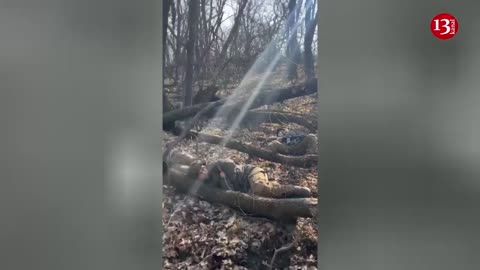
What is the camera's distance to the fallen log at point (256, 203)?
73.9 inches

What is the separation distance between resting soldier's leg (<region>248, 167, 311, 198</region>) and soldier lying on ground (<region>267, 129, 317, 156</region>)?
143 millimetres

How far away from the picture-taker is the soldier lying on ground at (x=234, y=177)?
1888 mm

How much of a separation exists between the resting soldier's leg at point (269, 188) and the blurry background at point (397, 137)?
0.11 metres

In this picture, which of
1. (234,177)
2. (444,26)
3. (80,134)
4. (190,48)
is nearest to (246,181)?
(234,177)

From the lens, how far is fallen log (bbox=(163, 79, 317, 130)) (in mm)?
1883

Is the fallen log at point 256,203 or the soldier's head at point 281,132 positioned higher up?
the soldier's head at point 281,132

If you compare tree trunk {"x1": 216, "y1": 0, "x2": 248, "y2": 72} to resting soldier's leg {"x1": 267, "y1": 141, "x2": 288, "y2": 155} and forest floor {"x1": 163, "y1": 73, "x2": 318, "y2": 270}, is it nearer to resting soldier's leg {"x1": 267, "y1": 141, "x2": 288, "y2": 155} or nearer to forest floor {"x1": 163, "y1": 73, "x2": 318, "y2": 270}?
forest floor {"x1": 163, "y1": 73, "x2": 318, "y2": 270}

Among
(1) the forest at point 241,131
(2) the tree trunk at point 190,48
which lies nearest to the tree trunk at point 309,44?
(1) the forest at point 241,131

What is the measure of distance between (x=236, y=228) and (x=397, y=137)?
0.90m

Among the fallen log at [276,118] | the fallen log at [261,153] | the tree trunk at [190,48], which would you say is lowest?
the fallen log at [261,153]

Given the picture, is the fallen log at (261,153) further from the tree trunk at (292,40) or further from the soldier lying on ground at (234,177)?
the tree trunk at (292,40)

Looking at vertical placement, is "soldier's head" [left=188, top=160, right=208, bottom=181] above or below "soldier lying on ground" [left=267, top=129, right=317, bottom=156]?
below

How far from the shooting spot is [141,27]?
6.34 feet

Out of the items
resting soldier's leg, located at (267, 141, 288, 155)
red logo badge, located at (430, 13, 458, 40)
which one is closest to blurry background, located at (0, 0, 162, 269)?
resting soldier's leg, located at (267, 141, 288, 155)
